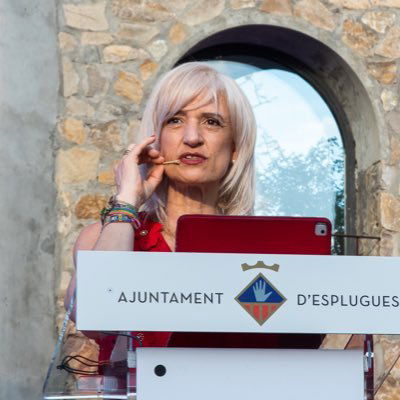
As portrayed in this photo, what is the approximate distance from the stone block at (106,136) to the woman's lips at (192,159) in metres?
2.47

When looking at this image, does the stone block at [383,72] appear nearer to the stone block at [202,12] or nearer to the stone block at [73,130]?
the stone block at [202,12]

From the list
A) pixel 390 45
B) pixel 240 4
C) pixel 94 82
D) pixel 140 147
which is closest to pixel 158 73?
pixel 94 82

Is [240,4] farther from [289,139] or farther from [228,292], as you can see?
[228,292]

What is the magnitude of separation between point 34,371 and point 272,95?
1.97 metres

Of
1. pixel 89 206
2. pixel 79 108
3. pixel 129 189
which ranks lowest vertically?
pixel 129 189

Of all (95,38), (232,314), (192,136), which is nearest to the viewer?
(232,314)

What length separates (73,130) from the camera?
16.4 feet

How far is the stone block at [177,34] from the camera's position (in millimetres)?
5180

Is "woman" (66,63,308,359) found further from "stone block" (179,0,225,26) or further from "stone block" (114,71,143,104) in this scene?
"stone block" (179,0,225,26)

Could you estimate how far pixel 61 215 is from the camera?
16.2 feet

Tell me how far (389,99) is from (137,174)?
3.16m

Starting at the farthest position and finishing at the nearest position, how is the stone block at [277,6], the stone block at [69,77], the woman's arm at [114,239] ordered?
the stone block at [277,6] → the stone block at [69,77] → the woman's arm at [114,239]

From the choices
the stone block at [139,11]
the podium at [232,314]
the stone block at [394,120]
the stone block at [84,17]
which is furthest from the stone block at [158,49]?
the podium at [232,314]

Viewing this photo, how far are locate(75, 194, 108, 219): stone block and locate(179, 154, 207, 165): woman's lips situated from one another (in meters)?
2.40
